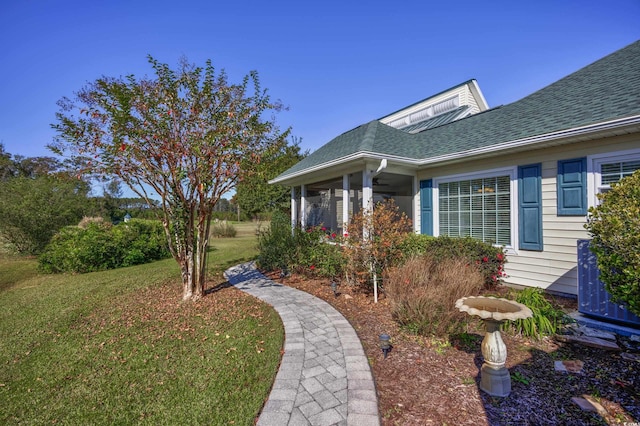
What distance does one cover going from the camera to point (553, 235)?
536 centimetres

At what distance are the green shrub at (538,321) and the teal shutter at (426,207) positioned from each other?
139 inches

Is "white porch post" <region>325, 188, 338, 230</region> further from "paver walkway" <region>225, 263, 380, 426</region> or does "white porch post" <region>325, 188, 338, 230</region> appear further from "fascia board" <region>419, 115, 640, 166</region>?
"paver walkway" <region>225, 263, 380, 426</region>

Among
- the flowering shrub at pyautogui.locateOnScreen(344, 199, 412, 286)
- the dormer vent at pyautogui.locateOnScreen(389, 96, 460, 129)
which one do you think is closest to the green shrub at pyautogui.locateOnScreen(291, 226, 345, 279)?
the flowering shrub at pyautogui.locateOnScreen(344, 199, 412, 286)

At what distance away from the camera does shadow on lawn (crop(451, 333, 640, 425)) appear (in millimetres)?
2270

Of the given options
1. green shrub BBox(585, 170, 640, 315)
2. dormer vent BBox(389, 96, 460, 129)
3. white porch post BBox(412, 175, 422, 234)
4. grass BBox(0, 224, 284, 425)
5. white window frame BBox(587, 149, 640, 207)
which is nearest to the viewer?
grass BBox(0, 224, 284, 425)

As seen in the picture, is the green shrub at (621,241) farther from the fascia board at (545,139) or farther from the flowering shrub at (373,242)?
the flowering shrub at (373,242)

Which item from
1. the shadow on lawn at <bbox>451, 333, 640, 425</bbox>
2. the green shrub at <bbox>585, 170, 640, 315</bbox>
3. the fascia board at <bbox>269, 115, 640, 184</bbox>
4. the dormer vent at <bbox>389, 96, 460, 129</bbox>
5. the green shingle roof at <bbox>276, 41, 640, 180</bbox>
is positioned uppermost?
the dormer vent at <bbox>389, 96, 460, 129</bbox>

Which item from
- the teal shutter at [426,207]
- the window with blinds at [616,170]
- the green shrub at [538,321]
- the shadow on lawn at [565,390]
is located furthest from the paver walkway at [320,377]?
the window with blinds at [616,170]

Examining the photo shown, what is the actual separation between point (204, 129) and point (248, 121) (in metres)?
0.93

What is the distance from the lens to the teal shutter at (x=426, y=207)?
7.50m

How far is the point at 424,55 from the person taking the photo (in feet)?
30.4

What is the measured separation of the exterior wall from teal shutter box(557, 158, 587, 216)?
4.3 inches

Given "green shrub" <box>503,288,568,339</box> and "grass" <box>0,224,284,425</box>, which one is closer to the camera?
"grass" <box>0,224,284,425</box>

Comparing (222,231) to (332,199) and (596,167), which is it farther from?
(596,167)
